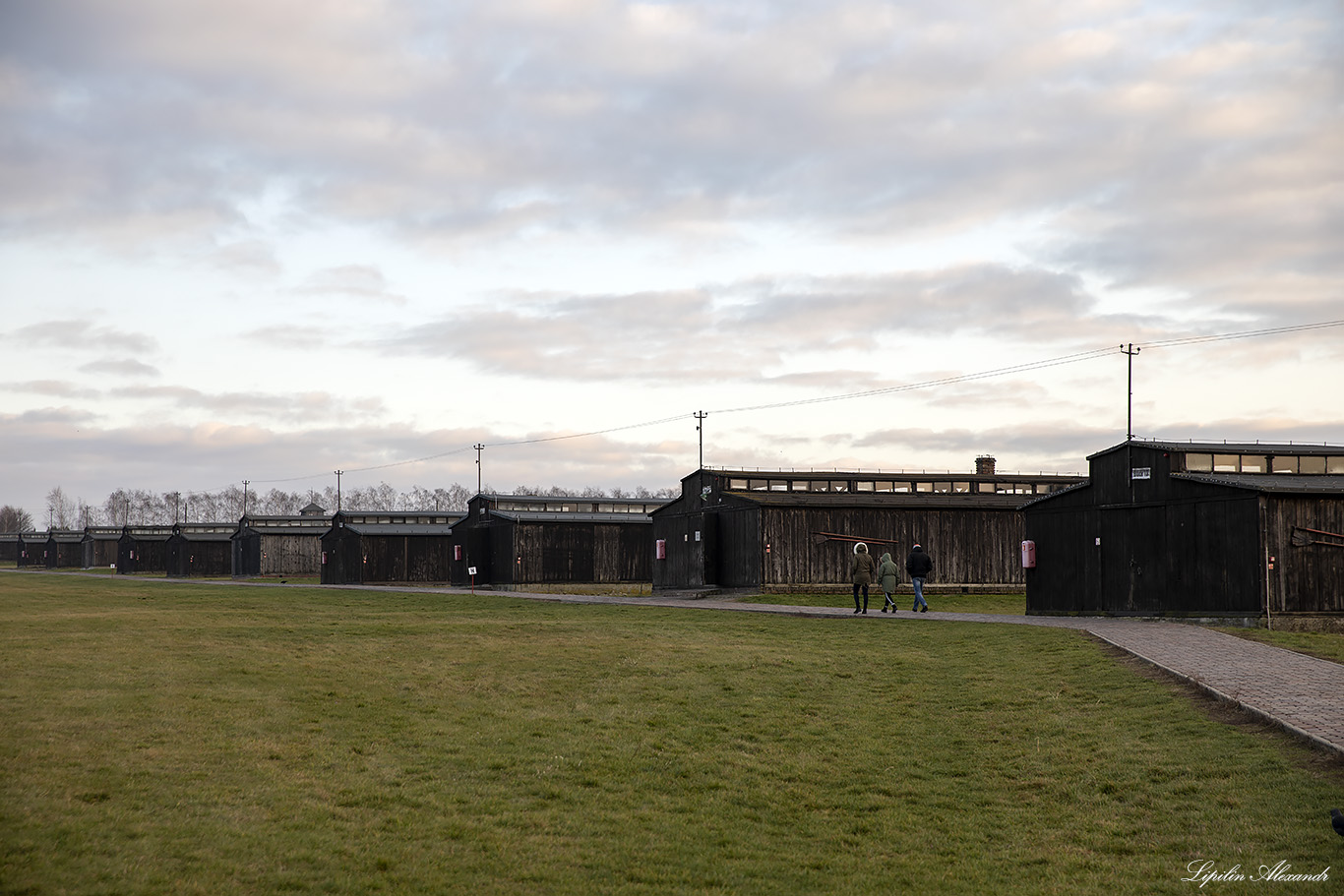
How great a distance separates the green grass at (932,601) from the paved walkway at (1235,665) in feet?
13.4

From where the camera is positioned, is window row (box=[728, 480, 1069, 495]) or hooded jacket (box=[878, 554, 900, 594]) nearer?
hooded jacket (box=[878, 554, 900, 594])

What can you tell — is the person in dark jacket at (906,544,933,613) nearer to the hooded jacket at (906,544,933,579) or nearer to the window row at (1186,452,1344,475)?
the hooded jacket at (906,544,933,579)

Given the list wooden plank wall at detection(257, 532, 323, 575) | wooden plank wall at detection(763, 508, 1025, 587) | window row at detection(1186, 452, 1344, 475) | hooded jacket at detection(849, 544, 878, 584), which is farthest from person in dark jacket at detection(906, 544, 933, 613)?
wooden plank wall at detection(257, 532, 323, 575)

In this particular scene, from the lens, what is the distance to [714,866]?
11.2 m

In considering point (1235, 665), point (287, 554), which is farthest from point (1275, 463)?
point (287, 554)

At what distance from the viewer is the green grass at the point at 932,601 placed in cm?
3831

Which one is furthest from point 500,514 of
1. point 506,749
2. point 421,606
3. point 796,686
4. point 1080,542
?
A: point 506,749

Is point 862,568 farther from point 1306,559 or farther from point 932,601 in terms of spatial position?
point 1306,559

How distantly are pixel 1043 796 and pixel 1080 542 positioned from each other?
22.9 metres

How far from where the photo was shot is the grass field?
10609mm

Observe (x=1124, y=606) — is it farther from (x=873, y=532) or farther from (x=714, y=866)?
(x=714, y=866)

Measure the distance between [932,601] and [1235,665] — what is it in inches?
959

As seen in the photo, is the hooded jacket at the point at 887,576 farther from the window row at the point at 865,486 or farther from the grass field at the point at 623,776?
the window row at the point at 865,486

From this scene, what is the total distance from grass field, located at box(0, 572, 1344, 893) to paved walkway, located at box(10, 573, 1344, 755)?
1.92 ft
